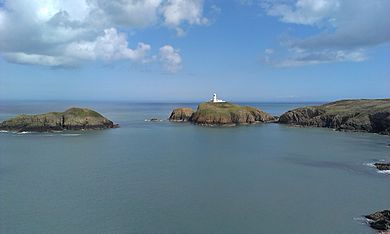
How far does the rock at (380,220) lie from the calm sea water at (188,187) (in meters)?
0.87

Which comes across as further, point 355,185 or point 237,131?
point 237,131

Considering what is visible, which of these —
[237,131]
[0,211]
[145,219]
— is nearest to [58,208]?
[0,211]

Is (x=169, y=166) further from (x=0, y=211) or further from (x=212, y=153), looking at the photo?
(x=0, y=211)

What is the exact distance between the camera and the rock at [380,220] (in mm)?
28125

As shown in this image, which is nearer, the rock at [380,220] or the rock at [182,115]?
the rock at [380,220]

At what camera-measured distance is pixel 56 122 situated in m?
92.6

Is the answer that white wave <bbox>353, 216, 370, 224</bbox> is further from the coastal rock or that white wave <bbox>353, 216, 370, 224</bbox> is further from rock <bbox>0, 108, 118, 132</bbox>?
the coastal rock

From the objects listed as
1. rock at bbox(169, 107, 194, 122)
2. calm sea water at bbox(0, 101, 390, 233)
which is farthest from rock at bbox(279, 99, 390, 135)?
rock at bbox(169, 107, 194, 122)

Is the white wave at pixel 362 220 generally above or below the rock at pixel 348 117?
below

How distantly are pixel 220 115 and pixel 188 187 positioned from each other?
73540 mm

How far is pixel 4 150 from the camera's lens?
63.3 meters

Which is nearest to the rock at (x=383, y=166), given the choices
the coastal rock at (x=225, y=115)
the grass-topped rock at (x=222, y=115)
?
the grass-topped rock at (x=222, y=115)

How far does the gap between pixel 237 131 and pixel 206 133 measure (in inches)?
361

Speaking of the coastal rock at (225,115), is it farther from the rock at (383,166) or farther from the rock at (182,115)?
the rock at (383,166)
